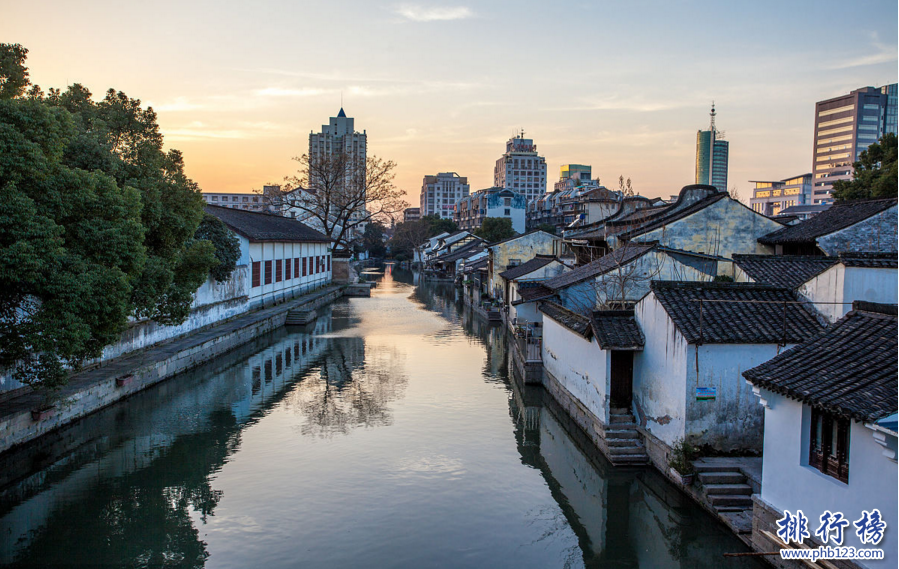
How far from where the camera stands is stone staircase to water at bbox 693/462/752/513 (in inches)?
407

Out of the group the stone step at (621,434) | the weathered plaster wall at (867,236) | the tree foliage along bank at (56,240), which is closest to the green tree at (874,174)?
the weathered plaster wall at (867,236)

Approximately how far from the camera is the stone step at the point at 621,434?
13.4 m

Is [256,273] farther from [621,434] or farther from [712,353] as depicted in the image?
[712,353]

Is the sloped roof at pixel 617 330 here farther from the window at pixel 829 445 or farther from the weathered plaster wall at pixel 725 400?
the window at pixel 829 445

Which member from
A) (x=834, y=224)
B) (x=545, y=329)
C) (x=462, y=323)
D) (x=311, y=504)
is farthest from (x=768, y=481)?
(x=462, y=323)

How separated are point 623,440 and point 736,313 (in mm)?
Result: 3419

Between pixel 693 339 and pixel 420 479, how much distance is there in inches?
224

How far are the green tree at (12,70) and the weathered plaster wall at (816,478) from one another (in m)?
Answer: 14.1

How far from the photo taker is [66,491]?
38.1 feet

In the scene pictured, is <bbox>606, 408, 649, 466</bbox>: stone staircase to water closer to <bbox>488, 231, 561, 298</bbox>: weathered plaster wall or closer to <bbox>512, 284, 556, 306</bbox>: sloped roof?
<bbox>512, 284, 556, 306</bbox>: sloped roof

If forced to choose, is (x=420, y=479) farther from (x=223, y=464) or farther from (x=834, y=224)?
(x=834, y=224)

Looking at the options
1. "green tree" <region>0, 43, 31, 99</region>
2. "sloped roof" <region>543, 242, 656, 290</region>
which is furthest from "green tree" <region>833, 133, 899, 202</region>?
"green tree" <region>0, 43, 31, 99</region>


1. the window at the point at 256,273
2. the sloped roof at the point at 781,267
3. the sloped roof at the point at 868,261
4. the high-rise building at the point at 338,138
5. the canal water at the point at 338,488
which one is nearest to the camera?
the canal water at the point at 338,488

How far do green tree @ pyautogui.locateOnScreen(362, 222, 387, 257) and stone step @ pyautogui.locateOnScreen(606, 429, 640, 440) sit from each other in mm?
85292
